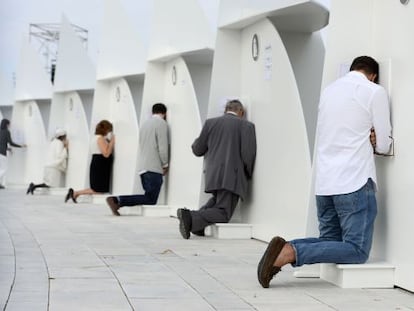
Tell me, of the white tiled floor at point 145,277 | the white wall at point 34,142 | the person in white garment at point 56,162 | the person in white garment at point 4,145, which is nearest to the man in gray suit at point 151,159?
the white tiled floor at point 145,277

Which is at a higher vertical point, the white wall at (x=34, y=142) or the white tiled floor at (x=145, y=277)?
the white wall at (x=34, y=142)

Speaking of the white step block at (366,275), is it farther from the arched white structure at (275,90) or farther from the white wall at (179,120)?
the white wall at (179,120)

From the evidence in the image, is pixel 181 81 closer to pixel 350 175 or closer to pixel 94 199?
pixel 94 199

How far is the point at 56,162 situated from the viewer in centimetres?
1777

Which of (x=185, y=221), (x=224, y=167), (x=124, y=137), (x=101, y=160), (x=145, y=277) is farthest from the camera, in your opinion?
(x=101, y=160)

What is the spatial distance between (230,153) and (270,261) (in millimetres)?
3380

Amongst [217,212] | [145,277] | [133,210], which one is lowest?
[145,277]

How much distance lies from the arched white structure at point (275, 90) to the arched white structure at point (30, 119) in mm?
11938

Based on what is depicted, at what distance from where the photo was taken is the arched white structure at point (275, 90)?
26.3 feet

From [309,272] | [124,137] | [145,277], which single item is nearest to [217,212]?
[309,272]

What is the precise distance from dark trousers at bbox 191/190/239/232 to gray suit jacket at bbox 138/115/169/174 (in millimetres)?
2917

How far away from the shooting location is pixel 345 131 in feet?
18.5

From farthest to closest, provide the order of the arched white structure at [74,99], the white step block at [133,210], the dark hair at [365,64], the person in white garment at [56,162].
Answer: the person in white garment at [56,162] → the arched white structure at [74,99] → the white step block at [133,210] → the dark hair at [365,64]

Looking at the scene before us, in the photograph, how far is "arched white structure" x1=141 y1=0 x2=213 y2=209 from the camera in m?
11.3
